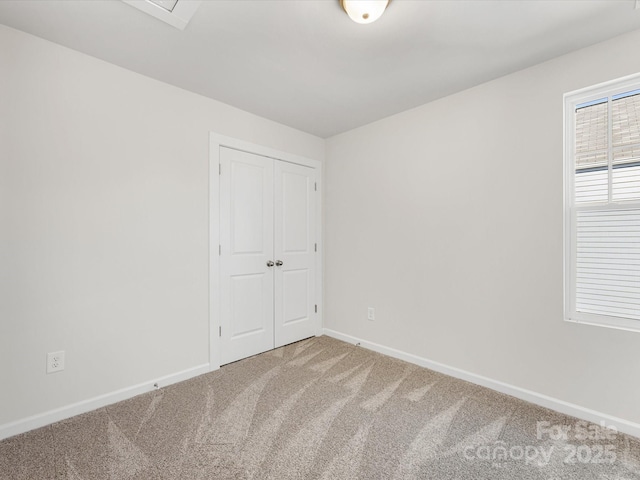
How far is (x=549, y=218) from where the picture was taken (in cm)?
206

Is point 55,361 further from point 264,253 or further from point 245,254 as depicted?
point 264,253

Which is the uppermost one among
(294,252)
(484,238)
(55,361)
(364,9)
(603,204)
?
(364,9)

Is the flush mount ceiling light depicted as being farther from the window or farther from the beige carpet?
the beige carpet

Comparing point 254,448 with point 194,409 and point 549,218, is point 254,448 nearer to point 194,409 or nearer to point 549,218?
point 194,409

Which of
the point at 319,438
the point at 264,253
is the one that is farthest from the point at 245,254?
the point at 319,438

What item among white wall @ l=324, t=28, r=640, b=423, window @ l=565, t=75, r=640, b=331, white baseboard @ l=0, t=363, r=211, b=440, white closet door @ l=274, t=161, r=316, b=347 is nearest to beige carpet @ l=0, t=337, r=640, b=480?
white baseboard @ l=0, t=363, r=211, b=440

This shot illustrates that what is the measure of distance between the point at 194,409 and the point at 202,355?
1.99 feet

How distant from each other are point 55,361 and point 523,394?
319cm

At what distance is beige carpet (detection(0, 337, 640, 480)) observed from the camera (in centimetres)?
150

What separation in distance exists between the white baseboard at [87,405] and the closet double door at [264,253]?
0.41m

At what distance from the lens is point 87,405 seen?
78.9 inches

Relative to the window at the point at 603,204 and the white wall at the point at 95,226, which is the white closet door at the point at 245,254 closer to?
the white wall at the point at 95,226

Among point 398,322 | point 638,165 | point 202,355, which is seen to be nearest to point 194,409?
point 202,355

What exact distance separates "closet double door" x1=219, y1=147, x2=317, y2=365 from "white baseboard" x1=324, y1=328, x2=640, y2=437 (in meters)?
0.96
